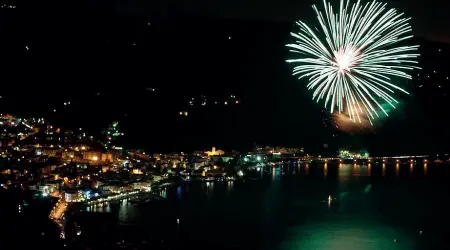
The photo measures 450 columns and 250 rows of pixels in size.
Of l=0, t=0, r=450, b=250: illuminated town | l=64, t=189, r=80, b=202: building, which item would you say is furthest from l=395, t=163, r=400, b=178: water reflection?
l=64, t=189, r=80, b=202: building

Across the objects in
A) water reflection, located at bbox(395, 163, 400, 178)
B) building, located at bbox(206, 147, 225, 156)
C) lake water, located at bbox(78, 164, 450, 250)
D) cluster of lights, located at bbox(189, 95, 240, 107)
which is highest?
cluster of lights, located at bbox(189, 95, 240, 107)

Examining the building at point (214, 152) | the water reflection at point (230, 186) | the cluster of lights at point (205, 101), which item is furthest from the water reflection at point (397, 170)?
the cluster of lights at point (205, 101)

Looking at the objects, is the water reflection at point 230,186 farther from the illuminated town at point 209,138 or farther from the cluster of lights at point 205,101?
the cluster of lights at point 205,101

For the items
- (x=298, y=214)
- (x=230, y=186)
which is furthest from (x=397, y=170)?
(x=298, y=214)

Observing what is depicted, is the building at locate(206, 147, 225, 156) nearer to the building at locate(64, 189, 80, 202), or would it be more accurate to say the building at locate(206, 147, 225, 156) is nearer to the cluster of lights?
the cluster of lights

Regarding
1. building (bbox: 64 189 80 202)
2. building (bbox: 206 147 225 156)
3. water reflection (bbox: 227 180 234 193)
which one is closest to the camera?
building (bbox: 64 189 80 202)

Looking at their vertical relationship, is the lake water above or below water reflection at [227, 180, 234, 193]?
below

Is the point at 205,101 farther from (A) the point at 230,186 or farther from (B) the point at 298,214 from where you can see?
(B) the point at 298,214

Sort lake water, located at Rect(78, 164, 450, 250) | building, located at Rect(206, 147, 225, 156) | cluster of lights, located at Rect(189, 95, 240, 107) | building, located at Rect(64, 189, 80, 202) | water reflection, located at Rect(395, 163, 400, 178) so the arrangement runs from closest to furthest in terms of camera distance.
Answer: lake water, located at Rect(78, 164, 450, 250)
building, located at Rect(64, 189, 80, 202)
water reflection, located at Rect(395, 163, 400, 178)
building, located at Rect(206, 147, 225, 156)
cluster of lights, located at Rect(189, 95, 240, 107)

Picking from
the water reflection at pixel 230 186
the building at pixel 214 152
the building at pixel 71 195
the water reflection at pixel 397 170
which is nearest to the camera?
the building at pixel 71 195
